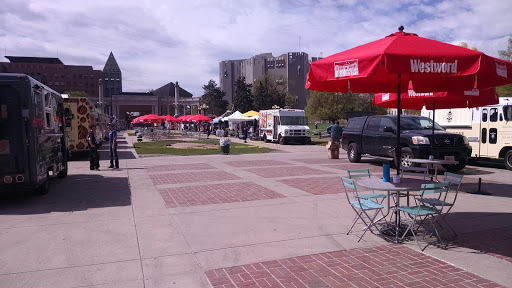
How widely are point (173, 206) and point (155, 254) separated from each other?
273 cm

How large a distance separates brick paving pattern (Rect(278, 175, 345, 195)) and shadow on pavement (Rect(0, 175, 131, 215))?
427cm

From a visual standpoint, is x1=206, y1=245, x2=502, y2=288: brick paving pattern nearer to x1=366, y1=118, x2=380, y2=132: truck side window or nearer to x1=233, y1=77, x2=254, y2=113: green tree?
x1=366, y1=118, x2=380, y2=132: truck side window

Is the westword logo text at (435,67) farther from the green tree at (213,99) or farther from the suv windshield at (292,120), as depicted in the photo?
the green tree at (213,99)

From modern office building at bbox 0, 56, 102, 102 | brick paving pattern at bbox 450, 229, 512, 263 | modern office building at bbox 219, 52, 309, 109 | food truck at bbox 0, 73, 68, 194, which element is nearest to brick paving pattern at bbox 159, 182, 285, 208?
food truck at bbox 0, 73, 68, 194

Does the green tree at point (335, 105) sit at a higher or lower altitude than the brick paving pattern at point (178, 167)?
higher

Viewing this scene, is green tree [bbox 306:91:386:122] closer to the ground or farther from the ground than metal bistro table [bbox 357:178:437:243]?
farther from the ground

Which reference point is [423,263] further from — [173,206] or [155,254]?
[173,206]

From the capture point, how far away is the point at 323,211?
23.2 feet

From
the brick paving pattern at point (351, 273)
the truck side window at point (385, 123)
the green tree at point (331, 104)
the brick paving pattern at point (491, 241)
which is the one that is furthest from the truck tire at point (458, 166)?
the green tree at point (331, 104)

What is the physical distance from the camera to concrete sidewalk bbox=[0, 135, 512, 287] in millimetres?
4152

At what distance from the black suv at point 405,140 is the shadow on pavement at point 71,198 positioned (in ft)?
25.2

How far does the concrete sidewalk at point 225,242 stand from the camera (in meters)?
4.15

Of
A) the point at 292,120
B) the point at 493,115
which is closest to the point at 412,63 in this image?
the point at 493,115

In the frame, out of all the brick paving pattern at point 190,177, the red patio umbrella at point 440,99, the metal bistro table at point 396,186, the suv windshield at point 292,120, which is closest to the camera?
the metal bistro table at point 396,186
